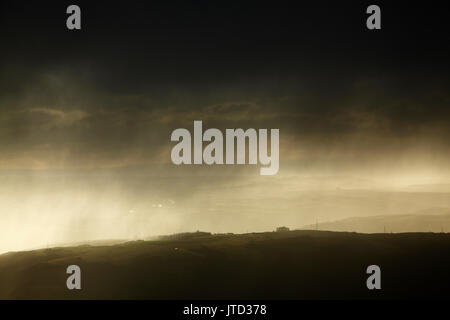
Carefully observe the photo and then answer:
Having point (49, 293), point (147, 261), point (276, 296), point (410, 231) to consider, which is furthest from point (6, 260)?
point (410, 231)

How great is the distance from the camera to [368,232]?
20062 mm

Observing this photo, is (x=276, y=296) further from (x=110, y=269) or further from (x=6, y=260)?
(x=6, y=260)

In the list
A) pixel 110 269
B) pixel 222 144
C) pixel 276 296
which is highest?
pixel 222 144

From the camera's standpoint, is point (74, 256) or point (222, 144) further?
point (74, 256)

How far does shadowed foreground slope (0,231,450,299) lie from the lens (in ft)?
47.7

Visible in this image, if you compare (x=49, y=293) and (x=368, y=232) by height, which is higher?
(x=368, y=232)

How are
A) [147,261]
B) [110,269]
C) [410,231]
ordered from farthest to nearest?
[410,231], [147,261], [110,269]

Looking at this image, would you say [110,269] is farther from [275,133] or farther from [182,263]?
[275,133]

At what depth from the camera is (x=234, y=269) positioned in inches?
623

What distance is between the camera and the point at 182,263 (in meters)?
16.2

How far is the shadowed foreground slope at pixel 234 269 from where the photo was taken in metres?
14.5
